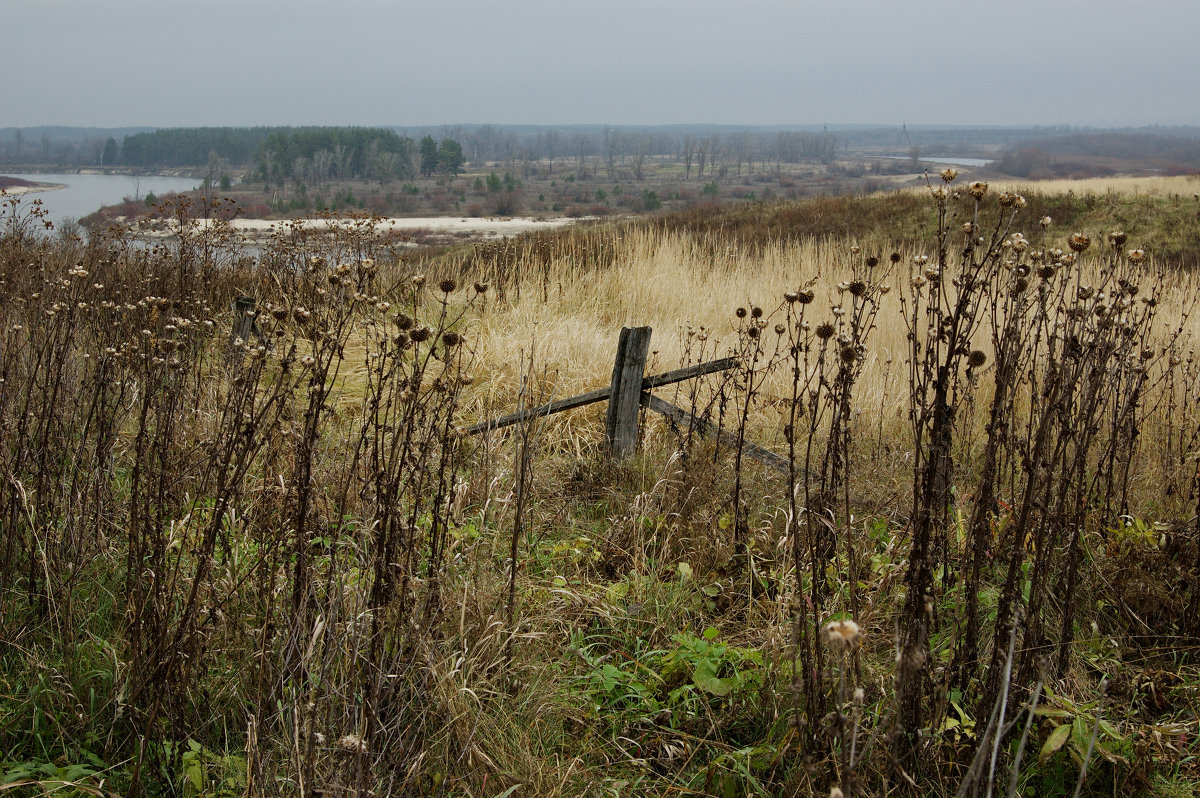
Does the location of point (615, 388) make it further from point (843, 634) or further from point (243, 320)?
point (843, 634)

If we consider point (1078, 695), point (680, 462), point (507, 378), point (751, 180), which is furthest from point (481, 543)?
→ point (751, 180)

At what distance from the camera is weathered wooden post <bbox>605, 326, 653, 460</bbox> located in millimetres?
4352

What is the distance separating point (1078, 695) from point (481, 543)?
2160 mm

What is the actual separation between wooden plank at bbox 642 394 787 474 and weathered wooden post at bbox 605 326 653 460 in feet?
0.35

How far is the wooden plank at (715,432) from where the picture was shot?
405cm

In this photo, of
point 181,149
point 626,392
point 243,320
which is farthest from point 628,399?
point 181,149

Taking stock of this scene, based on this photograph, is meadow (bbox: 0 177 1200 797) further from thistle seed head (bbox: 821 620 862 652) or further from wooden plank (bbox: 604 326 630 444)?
wooden plank (bbox: 604 326 630 444)

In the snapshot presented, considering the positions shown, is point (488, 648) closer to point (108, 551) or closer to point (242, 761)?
point (242, 761)

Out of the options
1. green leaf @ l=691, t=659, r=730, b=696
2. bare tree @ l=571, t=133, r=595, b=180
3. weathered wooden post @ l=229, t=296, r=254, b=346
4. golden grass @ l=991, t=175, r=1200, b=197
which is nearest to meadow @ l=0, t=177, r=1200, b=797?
green leaf @ l=691, t=659, r=730, b=696

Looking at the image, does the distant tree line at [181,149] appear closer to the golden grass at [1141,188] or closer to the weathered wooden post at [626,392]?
the golden grass at [1141,188]

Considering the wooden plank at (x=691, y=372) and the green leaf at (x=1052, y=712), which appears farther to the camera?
the wooden plank at (x=691, y=372)

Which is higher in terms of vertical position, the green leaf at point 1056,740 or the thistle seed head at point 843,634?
the thistle seed head at point 843,634

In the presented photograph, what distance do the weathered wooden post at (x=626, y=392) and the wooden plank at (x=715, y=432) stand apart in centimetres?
11

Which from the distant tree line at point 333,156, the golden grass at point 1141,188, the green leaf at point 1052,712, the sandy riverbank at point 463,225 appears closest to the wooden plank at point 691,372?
the green leaf at point 1052,712
